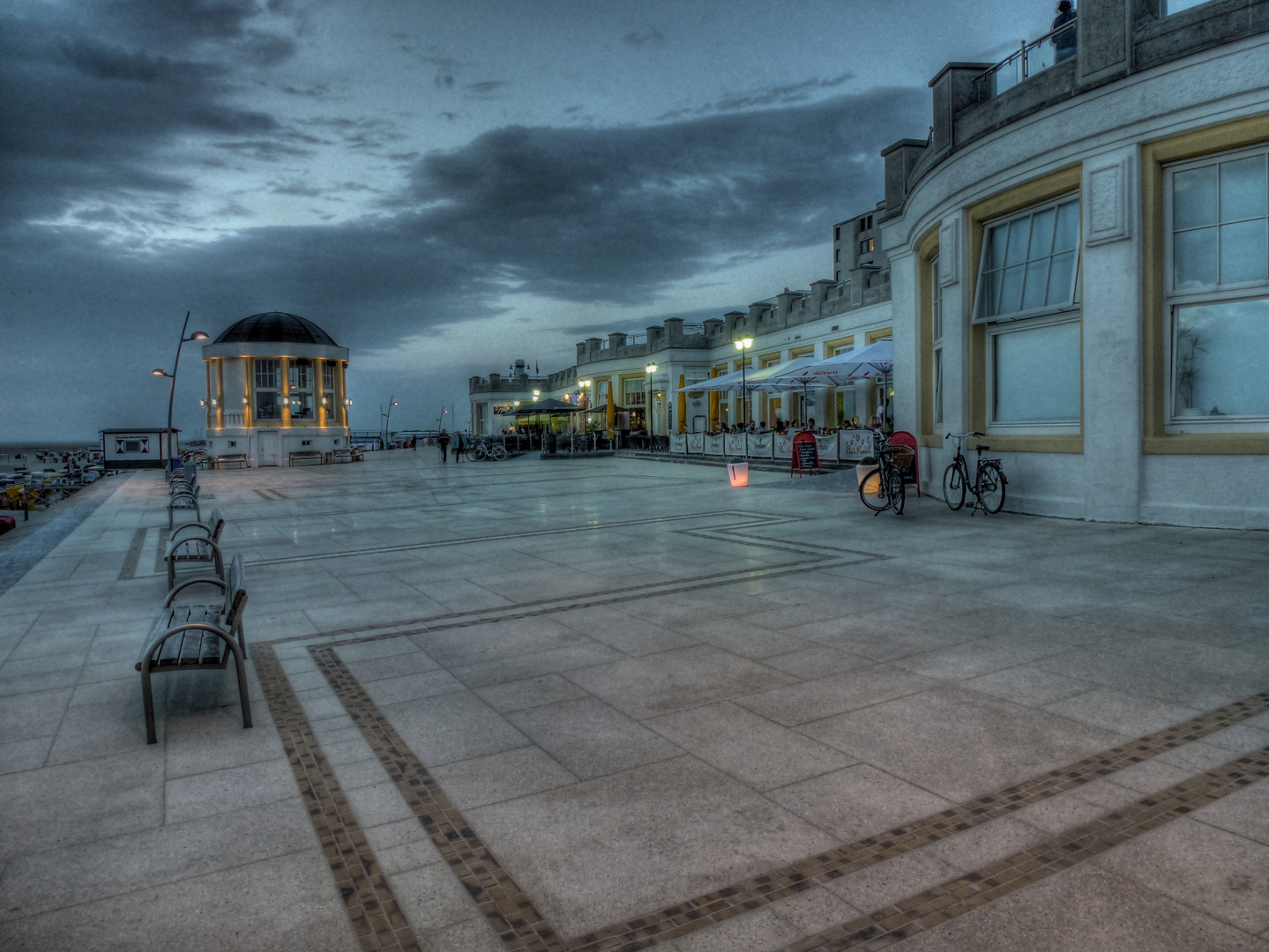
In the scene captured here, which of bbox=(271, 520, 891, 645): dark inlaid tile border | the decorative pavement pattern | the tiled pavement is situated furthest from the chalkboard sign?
the decorative pavement pattern

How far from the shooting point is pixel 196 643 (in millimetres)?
4859

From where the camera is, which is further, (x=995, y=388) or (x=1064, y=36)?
(x=995, y=388)

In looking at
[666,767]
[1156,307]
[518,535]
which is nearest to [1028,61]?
[1156,307]

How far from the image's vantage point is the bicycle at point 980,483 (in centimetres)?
1252

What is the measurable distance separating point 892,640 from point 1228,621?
8.34ft

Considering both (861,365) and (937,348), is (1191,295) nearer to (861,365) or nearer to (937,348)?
(937,348)

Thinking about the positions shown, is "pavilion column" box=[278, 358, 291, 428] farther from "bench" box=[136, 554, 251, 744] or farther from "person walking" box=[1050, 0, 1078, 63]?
"bench" box=[136, 554, 251, 744]

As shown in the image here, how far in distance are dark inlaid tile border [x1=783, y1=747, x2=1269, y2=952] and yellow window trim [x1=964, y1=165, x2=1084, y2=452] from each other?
353 inches

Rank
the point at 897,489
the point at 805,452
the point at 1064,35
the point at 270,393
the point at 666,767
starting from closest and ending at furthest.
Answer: the point at 666,767 → the point at 1064,35 → the point at 897,489 → the point at 805,452 → the point at 270,393

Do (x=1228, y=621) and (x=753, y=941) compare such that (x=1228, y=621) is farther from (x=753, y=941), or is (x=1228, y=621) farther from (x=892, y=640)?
(x=753, y=941)

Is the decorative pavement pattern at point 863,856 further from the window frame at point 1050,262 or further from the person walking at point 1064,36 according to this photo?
the person walking at point 1064,36

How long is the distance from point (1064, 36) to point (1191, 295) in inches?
165

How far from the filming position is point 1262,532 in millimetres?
9875

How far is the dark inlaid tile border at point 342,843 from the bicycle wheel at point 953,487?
10978mm
